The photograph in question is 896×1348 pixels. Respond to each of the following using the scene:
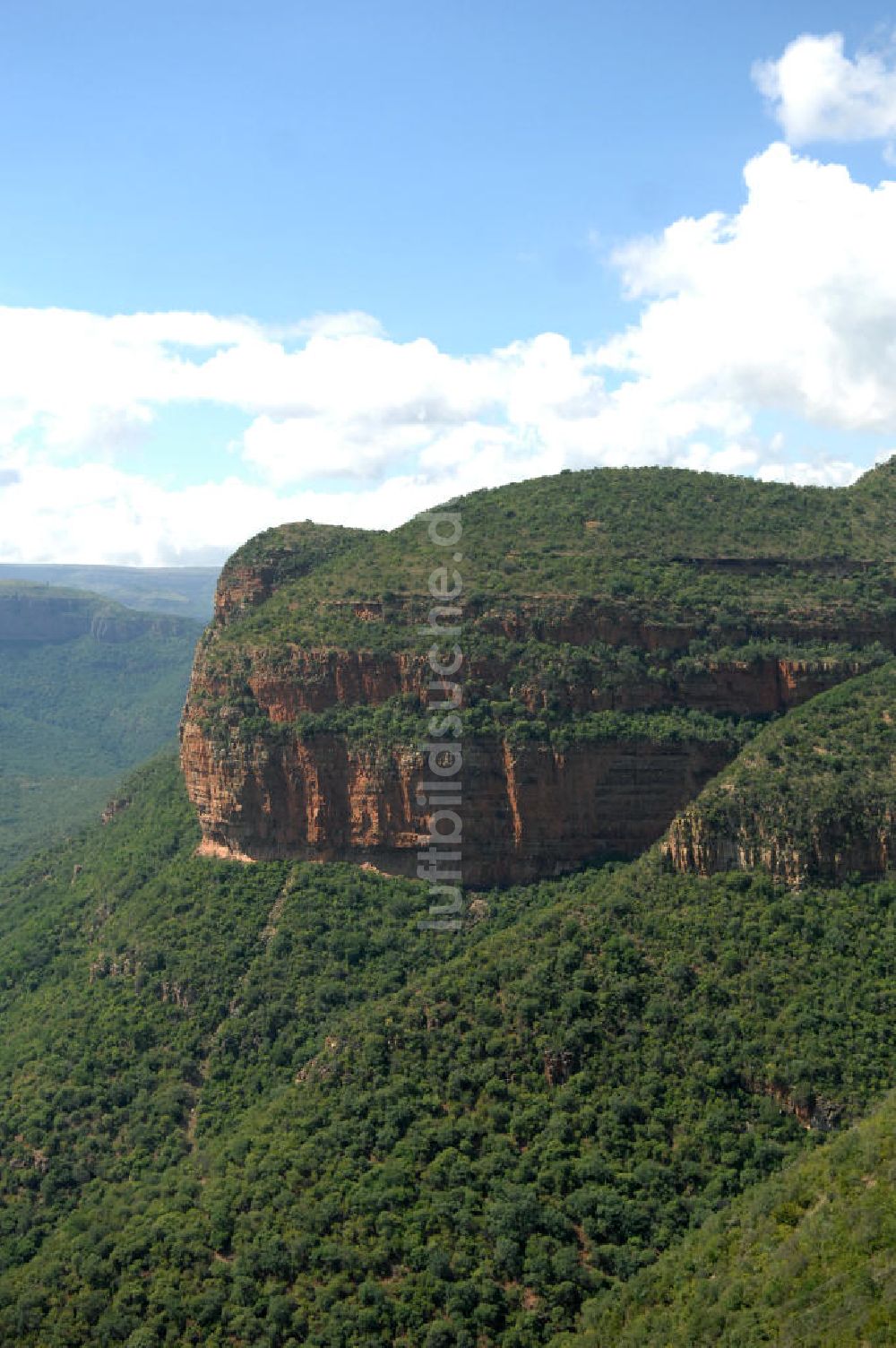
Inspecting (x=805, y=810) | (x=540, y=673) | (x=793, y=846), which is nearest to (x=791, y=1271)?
(x=793, y=846)

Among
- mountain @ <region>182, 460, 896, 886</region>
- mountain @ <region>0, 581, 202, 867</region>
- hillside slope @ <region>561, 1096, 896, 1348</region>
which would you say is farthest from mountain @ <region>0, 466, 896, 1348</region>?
mountain @ <region>0, 581, 202, 867</region>

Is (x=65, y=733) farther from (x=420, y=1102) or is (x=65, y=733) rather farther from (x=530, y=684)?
(x=420, y=1102)

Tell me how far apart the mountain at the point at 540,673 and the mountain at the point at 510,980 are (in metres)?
0.22

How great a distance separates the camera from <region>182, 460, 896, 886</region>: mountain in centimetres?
5772

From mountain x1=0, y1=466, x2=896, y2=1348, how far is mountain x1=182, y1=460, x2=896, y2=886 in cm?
22

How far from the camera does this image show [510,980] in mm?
47312

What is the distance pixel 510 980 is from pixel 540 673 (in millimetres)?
17211

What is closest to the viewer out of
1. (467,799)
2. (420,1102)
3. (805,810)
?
(420,1102)

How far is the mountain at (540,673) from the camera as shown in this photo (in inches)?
2272

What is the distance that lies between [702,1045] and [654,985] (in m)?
3.23

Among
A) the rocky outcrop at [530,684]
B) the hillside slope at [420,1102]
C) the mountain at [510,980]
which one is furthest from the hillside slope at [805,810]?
the rocky outcrop at [530,684]

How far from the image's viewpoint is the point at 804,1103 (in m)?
41.3

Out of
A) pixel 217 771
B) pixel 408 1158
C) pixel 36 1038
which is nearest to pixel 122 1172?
pixel 36 1038

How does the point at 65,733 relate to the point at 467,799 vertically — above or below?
below
